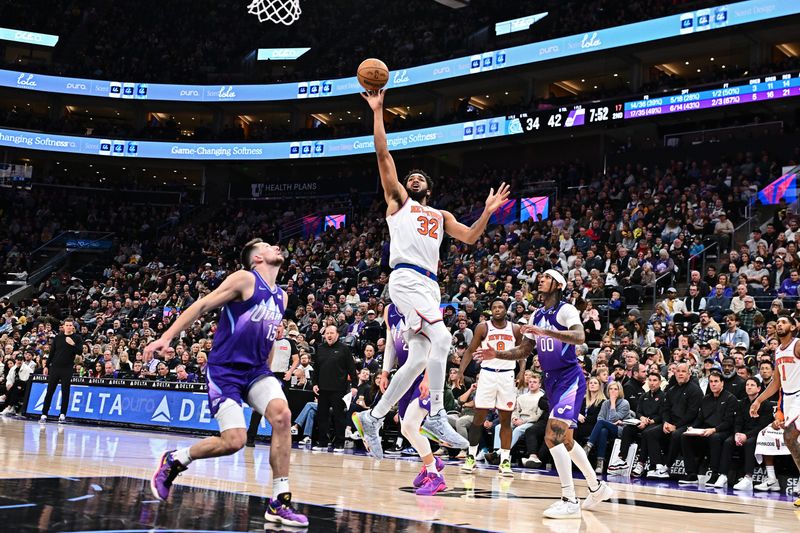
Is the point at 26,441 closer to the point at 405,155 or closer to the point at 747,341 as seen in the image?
the point at 747,341

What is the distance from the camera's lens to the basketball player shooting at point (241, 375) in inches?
228

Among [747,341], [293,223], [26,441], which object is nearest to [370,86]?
[26,441]

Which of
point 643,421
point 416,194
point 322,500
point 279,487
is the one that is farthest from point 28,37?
point 279,487

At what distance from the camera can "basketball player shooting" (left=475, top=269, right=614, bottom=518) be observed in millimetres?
7410

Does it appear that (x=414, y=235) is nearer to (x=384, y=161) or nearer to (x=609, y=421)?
(x=384, y=161)

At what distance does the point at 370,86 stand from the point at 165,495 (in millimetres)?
3726

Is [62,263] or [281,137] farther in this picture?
[281,137]

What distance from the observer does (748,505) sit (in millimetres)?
8820

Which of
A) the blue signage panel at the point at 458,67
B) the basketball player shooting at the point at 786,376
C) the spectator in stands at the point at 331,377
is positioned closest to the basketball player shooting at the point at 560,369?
the basketball player shooting at the point at 786,376

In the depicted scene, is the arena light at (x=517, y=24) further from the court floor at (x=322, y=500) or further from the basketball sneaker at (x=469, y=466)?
the court floor at (x=322, y=500)

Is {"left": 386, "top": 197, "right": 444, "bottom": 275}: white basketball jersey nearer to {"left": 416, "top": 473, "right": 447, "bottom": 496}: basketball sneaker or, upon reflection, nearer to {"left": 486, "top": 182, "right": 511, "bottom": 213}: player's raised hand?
{"left": 486, "top": 182, "right": 511, "bottom": 213}: player's raised hand

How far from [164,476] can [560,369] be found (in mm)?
3727

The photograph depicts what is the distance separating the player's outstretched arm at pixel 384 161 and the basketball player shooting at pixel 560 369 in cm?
153

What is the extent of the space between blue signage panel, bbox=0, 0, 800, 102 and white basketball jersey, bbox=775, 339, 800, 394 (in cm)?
2033
